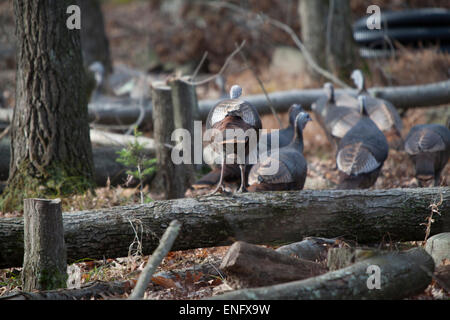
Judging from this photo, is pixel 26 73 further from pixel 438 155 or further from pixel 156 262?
pixel 438 155

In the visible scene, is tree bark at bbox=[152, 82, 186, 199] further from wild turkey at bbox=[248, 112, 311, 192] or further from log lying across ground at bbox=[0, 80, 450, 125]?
log lying across ground at bbox=[0, 80, 450, 125]

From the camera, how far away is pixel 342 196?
4.47 m

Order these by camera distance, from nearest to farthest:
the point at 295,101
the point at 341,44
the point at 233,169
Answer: the point at 233,169
the point at 295,101
the point at 341,44

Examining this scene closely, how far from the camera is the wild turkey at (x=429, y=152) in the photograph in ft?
21.7

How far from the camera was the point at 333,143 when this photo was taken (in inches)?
327

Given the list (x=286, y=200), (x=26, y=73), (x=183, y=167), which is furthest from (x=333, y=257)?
(x=26, y=73)

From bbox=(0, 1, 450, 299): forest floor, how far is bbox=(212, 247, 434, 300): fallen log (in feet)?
0.85

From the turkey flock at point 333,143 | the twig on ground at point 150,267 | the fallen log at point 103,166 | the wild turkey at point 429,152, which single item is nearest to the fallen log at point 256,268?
the twig on ground at point 150,267

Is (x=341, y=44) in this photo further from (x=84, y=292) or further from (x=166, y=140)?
(x=84, y=292)

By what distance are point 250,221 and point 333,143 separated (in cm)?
432

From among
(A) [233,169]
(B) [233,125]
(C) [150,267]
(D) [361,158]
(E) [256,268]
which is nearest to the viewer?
(C) [150,267]

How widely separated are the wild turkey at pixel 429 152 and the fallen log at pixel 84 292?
14.3ft

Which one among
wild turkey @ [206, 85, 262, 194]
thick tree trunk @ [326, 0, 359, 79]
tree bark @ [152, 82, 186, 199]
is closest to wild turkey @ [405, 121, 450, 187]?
wild turkey @ [206, 85, 262, 194]

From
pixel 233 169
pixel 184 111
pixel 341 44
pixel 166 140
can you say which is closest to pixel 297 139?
pixel 233 169
